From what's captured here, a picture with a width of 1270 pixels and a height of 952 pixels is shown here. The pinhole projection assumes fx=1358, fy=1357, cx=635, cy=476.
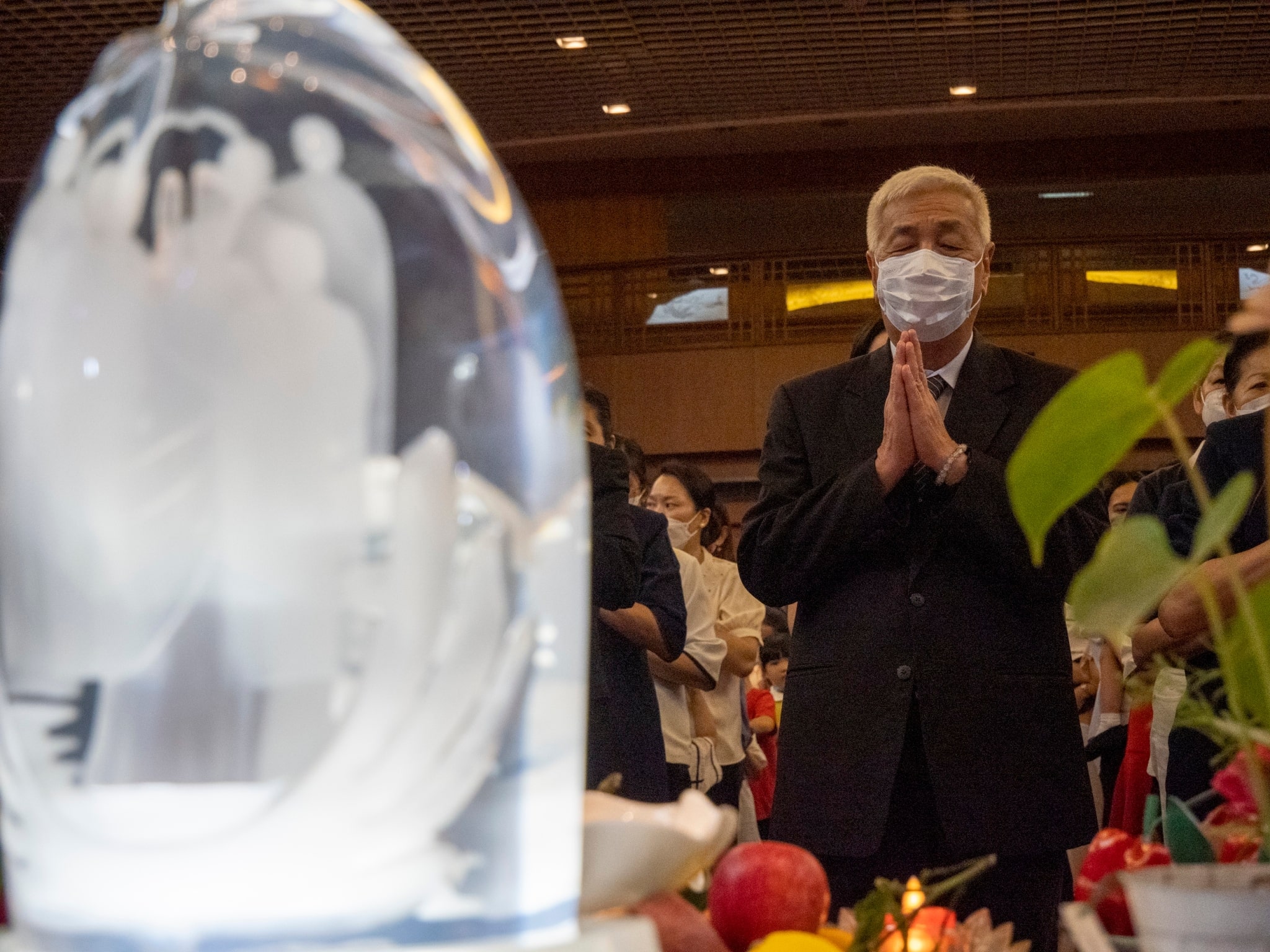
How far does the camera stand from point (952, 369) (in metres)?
1.75

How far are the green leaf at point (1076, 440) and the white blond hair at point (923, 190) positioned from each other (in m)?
1.22

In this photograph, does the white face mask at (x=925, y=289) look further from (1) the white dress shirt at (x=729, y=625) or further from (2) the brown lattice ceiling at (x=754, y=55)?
(2) the brown lattice ceiling at (x=754, y=55)

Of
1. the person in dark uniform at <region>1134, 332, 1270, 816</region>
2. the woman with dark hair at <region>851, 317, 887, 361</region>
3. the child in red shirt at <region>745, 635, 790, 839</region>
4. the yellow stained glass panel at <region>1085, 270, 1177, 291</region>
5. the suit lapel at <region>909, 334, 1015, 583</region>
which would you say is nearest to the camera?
the person in dark uniform at <region>1134, 332, 1270, 816</region>

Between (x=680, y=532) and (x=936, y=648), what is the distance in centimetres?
217

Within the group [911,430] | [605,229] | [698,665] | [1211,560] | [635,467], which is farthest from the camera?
[605,229]

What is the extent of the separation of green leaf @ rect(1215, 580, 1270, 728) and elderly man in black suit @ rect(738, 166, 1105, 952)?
94cm

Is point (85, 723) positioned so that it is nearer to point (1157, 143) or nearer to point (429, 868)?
point (429, 868)

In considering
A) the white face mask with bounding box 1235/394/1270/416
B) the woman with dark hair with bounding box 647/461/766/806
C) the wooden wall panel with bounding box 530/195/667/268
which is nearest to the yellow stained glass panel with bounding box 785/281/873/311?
the wooden wall panel with bounding box 530/195/667/268

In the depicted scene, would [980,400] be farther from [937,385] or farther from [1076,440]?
[1076,440]

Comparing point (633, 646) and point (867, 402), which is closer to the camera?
point (867, 402)

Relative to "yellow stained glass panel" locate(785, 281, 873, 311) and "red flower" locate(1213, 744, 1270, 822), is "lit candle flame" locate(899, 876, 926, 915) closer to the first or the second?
"red flower" locate(1213, 744, 1270, 822)

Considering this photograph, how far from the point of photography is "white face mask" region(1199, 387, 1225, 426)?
8.70 feet

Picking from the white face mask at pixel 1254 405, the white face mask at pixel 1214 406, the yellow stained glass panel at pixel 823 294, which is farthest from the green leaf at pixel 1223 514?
the yellow stained glass panel at pixel 823 294

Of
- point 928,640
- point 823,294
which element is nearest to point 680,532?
point 928,640
